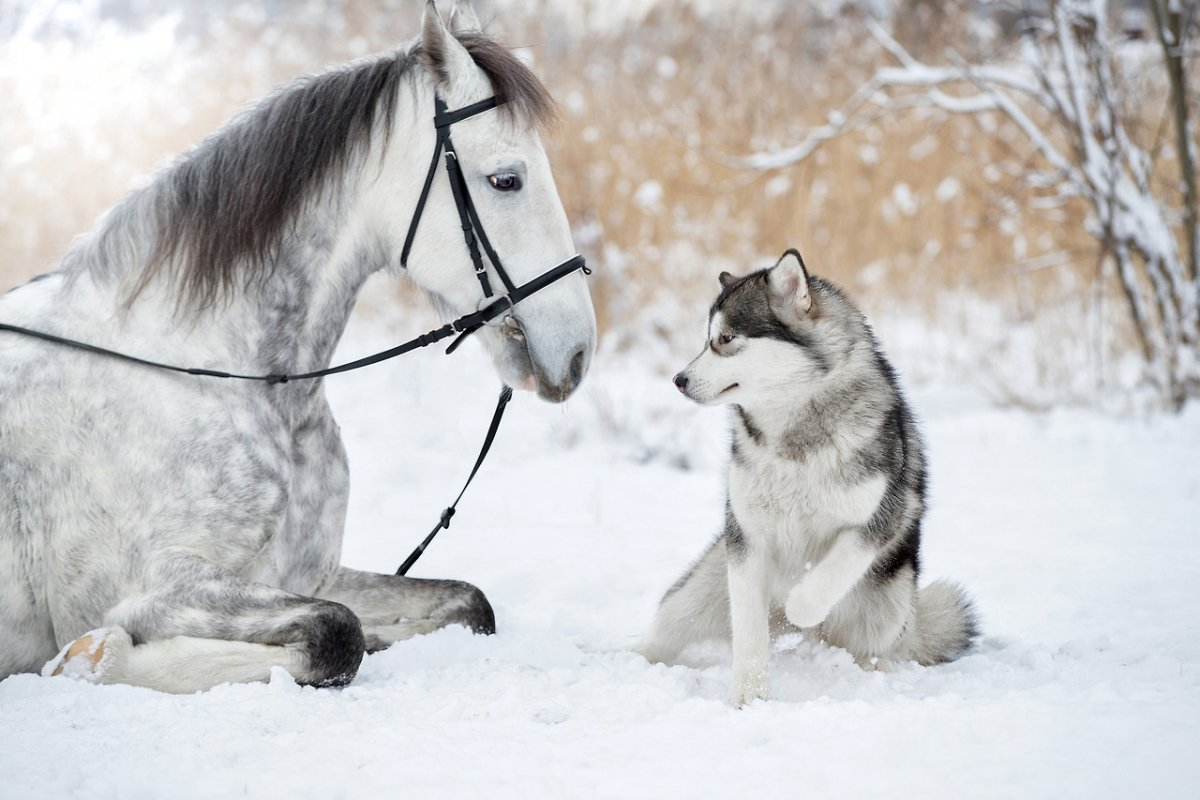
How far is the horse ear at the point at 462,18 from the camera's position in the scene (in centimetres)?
327

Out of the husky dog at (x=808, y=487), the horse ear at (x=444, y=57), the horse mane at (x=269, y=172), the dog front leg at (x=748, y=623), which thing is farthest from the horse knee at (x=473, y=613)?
the horse ear at (x=444, y=57)

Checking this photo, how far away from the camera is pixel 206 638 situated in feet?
8.69

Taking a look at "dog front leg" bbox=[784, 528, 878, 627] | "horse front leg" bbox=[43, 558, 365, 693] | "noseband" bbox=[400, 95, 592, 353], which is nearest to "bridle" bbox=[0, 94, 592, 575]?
"noseband" bbox=[400, 95, 592, 353]

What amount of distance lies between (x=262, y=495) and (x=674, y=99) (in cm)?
832

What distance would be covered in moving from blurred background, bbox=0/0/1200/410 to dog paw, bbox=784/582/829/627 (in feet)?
14.3

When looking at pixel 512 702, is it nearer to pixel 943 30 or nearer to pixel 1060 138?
pixel 943 30

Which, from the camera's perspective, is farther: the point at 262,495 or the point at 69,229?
the point at 69,229

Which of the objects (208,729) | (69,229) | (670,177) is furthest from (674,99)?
(208,729)

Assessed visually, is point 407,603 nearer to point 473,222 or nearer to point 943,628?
point 473,222

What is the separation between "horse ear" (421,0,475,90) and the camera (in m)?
2.91

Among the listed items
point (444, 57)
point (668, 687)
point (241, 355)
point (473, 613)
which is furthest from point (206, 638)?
point (444, 57)

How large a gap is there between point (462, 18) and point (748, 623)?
6.78 feet

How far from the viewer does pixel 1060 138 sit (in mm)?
9891

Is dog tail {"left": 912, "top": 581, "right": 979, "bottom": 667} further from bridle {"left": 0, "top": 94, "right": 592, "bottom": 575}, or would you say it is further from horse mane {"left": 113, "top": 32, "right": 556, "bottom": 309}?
horse mane {"left": 113, "top": 32, "right": 556, "bottom": 309}
